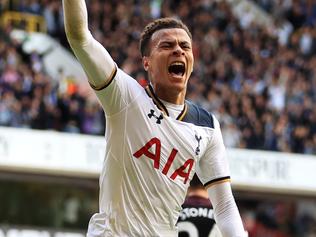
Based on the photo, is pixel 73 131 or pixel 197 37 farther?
pixel 197 37

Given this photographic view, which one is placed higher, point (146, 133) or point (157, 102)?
point (157, 102)

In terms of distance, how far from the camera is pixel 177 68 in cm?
596

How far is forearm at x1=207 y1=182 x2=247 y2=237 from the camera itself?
6191mm

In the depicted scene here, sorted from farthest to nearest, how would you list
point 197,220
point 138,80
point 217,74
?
point 217,74, point 138,80, point 197,220

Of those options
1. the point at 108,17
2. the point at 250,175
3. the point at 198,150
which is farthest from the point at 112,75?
the point at 108,17

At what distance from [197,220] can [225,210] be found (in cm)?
183

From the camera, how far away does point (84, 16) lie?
216 inches

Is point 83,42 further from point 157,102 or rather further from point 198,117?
point 198,117

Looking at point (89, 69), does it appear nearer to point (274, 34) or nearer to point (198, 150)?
point (198, 150)

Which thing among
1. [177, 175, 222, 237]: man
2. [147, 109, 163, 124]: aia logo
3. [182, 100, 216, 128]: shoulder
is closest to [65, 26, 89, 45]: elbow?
[147, 109, 163, 124]: aia logo

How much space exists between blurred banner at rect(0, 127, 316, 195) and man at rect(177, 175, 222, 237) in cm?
1087

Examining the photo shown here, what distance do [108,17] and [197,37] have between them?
2.16m

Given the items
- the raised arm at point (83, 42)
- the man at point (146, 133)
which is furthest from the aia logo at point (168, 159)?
the raised arm at point (83, 42)

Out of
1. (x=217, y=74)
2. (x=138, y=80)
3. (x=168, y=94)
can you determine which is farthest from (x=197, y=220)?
(x=217, y=74)
